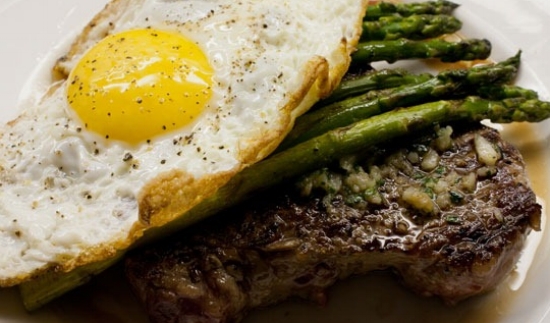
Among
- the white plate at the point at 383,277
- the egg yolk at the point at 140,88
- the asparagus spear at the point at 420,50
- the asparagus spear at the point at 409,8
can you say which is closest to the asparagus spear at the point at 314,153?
the white plate at the point at 383,277

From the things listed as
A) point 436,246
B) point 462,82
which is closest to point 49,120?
point 436,246

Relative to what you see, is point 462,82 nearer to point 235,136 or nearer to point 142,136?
point 235,136

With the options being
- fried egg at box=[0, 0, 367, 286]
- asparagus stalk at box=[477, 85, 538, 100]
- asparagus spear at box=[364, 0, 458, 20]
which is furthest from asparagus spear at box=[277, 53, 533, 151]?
asparagus spear at box=[364, 0, 458, 20]

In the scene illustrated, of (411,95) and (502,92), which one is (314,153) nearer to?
(411,95)

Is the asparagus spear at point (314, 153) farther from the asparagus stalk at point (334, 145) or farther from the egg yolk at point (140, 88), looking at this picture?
the egg yolk at point (140, 88)

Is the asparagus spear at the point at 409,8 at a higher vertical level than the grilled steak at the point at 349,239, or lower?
higher

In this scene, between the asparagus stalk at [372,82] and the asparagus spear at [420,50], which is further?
the asparagus spear at [420,50]

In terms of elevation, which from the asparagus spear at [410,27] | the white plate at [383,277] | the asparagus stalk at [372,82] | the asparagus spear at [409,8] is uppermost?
the asparagus spear at [409,8]

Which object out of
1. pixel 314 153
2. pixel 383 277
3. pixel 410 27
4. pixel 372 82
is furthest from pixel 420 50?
pixel 383 277
